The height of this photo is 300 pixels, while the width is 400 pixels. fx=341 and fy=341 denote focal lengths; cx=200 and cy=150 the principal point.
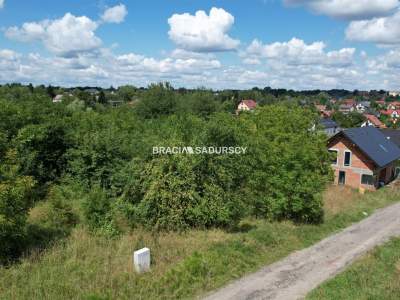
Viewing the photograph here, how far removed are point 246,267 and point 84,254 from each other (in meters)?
5.23

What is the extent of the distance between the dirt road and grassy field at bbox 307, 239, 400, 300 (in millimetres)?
375

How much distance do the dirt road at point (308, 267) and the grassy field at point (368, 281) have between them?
0.38 meters

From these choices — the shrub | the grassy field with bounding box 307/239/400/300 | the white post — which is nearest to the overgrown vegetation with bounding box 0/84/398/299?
the shrub

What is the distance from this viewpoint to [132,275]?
382 inches

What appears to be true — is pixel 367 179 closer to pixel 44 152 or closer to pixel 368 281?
pixel 368 281

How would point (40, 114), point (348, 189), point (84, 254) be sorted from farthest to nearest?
1. point (348, 189)
2. point (40, 114)
3. point (84, 254)

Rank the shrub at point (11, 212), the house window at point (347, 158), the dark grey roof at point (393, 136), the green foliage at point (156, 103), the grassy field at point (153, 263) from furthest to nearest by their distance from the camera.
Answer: the green foliage at point (156, 103), the dark grey roof at point (393, 136), the house window at point (347, 158), the shrub at point (11, 212), the grassy field at point (153, 263)

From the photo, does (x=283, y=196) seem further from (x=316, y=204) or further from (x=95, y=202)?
(x=95, y=202)

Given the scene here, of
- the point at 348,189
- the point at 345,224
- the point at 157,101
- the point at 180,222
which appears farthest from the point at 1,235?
the point at 157,101

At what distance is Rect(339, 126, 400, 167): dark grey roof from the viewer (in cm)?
2837

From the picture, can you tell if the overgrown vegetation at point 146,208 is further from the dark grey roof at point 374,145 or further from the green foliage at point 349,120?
the green foliage at point 349,120

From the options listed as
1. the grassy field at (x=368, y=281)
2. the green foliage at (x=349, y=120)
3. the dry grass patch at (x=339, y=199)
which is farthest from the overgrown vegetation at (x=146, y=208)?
the green foliage at (x=349, y=120)

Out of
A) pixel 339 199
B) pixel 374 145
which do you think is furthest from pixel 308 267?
pixel 374 145

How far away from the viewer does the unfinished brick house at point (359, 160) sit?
2820cm
